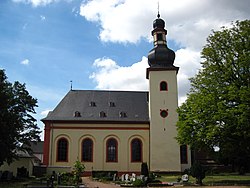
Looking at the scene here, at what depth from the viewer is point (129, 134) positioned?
4741 centimetres

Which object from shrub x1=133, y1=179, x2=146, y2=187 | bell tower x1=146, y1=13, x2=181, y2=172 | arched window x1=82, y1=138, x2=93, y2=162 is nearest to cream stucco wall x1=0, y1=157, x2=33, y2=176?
arched window x1=82, y1=138, x2=93, y2=162

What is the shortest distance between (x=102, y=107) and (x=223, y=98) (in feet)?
84.3

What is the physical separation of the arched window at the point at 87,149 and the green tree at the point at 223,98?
19.6 meters

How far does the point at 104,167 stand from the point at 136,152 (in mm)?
5071

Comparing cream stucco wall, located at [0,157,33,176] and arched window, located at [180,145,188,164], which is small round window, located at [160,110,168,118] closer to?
arched window, located at [180,145,188,164]

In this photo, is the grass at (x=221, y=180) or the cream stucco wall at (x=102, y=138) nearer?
the grass at (x=221, y=180)

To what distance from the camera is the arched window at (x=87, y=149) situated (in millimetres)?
46875

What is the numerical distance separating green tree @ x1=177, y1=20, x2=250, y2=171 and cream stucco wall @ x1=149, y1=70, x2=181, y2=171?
15.4 meters

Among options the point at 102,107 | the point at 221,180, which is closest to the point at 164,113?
the point at 102,107

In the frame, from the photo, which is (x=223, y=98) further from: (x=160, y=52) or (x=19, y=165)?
(x=19, y=165)

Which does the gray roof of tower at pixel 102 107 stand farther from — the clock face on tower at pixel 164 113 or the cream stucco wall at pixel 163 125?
the clock face on tower at pixel 164 113

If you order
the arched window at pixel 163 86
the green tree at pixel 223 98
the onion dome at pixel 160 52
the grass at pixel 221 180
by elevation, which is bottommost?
the grass at pixel 221 180

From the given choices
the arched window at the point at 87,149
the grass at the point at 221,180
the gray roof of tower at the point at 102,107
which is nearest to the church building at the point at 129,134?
the arched window at the point at 87,149

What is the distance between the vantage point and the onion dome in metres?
47.4
